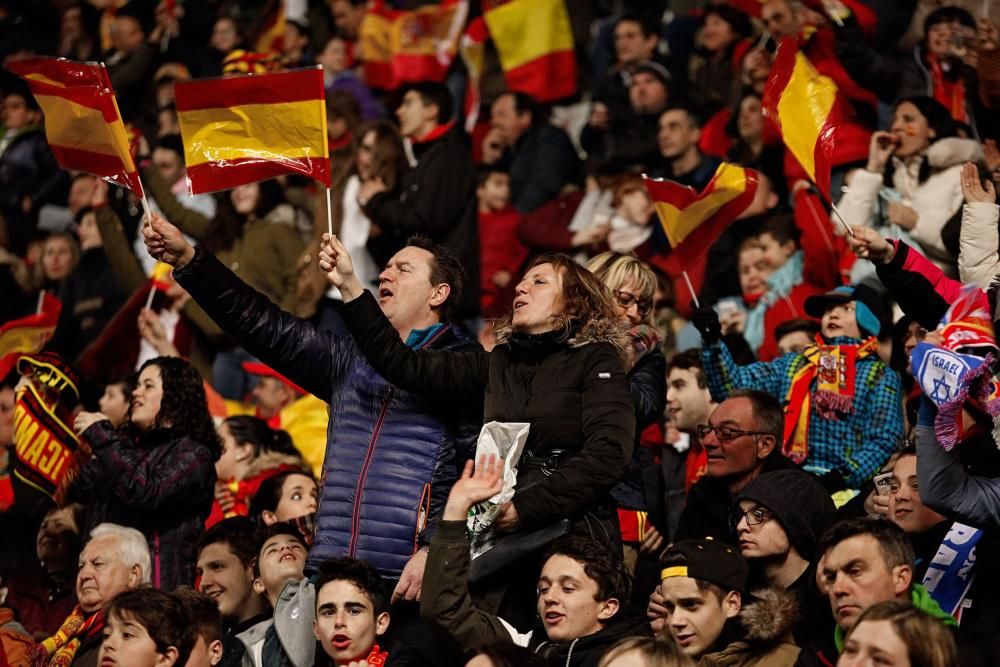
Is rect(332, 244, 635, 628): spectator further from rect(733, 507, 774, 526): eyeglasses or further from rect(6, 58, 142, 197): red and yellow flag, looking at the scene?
rect(6, 58, 142, 197): red and yellow flag

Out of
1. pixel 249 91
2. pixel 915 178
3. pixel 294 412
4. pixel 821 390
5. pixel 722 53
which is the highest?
pixel 249 91

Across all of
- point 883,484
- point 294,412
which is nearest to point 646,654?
point 883,484

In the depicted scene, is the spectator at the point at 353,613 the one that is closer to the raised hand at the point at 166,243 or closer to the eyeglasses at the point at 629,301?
the raised hand at the point at 166,243

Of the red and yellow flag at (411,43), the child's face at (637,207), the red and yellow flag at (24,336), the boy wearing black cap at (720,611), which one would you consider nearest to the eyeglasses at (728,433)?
the boy wearing black cap at (720,611)

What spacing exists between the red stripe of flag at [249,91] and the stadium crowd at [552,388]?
0.79 ft

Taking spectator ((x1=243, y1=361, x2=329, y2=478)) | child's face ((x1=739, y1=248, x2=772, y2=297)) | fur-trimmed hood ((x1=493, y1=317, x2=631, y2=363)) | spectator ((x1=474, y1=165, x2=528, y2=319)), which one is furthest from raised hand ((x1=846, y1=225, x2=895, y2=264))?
spectator ((x1=474, y1=165, x2=528, y2=319))

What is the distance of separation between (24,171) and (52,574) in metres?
6.93

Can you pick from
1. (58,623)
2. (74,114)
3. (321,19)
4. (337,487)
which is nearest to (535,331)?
→ (337,487)

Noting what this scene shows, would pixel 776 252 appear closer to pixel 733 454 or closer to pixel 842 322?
pixel 842 322

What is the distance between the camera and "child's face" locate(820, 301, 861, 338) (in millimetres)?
8234

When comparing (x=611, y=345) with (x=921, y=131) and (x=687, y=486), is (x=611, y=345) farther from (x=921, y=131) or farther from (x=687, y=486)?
(x=921, y=131)

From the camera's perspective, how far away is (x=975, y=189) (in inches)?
286

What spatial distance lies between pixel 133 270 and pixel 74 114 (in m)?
4.86

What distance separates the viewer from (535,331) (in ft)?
19.8
